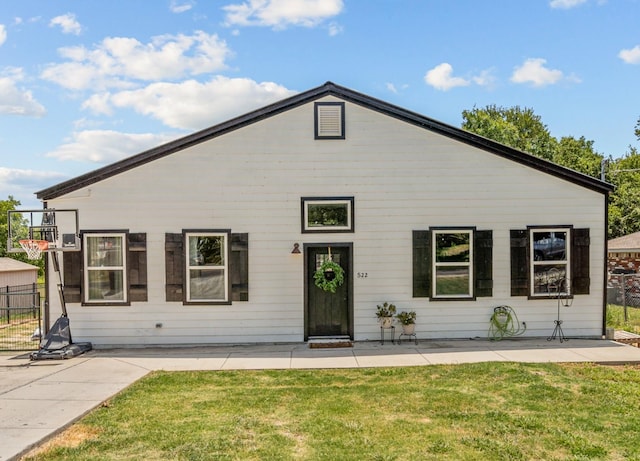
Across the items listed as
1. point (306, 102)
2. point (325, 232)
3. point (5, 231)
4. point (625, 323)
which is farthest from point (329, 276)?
point (5, 231)

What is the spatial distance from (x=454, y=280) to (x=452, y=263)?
35 centimetres

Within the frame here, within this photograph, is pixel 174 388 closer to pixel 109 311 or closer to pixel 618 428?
pixel 109 311

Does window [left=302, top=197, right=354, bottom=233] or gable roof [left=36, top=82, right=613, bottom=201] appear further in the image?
window [left=302, top=197, right=354, bottom=233]

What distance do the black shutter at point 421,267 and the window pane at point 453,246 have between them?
0.27m

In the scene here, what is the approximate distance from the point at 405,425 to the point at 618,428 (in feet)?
7.31

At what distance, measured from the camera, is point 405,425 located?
5.39 m

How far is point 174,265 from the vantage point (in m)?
9.96

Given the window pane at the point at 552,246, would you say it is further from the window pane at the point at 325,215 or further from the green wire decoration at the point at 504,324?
the window pane at the point at 325,215

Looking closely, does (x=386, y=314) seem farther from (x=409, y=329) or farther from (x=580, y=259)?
(x=580, y=259)

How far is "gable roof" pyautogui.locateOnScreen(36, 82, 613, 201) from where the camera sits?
32.4 feet

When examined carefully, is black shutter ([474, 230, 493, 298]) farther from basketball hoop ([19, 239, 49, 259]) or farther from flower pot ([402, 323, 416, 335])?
basketball hoop ([19, 239, 49, 259])

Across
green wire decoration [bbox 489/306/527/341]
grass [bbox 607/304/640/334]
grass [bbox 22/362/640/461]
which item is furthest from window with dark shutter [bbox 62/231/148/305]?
grass [bbox 607/304/640/334]

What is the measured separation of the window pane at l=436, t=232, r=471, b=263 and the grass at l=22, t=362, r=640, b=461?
2.92 m

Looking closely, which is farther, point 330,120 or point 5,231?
point 5,231
